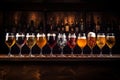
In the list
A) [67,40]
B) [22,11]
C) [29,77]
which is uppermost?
[22,11]

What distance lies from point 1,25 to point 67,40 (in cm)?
276

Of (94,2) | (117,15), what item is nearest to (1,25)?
(94,2)

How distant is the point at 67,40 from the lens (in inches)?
83.9

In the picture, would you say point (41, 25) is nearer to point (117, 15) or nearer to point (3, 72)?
point (117, 15)

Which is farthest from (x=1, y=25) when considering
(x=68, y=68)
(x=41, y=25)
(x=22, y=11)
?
(x=68, y=68)

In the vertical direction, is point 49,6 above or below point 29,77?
above

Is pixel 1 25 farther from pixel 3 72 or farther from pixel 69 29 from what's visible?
pixel 3 72

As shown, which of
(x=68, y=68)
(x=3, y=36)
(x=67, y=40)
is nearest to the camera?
(x=68, y=68)

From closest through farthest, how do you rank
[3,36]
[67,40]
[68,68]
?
1. [68,68]
2. [67,40]
3. [3,36]

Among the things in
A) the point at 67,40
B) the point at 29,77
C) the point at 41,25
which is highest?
the point at 41,25

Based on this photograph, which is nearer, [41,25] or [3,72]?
[3,72]

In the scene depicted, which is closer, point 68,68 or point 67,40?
point 68,68

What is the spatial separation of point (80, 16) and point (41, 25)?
2.93 ft

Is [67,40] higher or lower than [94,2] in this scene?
lower
